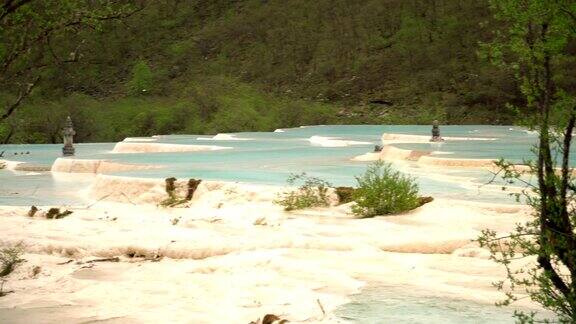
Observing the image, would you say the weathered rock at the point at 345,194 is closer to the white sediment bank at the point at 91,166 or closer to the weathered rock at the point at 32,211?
the weathered rock at the point at 32,211

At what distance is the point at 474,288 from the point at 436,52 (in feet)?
180

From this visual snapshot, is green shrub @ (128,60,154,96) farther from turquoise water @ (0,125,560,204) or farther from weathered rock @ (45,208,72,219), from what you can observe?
weathered rock @ (45,208,72,219)

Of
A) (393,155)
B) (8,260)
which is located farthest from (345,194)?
(393,155)

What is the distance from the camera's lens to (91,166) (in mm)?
24812

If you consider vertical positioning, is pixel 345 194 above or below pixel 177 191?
above

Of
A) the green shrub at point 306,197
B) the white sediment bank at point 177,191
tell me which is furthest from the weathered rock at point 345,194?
the green shrub at point 306,197

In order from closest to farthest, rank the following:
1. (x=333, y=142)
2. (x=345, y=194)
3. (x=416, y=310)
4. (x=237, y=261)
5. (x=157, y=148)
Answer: (x=416, y=310), (x=237, y=261), (x=345, y=194), (x=157, y=148), (x=333, y=142)

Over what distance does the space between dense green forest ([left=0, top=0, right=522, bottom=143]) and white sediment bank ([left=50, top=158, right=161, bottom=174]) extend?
1582 cm

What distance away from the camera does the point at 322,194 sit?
14.9 metres

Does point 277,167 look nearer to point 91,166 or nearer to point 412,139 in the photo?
point 91,166

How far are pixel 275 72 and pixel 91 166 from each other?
145ft

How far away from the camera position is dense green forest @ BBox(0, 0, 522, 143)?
51719mm

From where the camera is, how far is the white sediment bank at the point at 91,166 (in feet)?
76.5

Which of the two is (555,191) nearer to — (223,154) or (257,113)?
(223,154)
